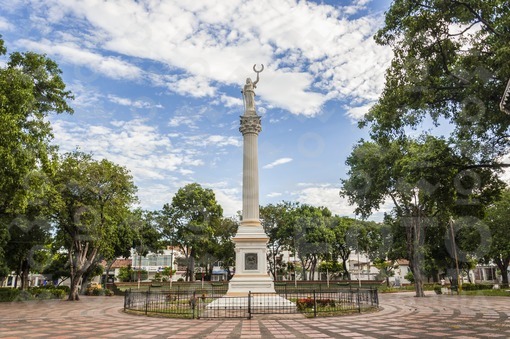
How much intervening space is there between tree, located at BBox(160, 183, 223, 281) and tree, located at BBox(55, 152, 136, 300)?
17.4 meters

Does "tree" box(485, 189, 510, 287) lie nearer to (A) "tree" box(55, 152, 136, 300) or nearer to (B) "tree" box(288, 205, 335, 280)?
(B) "tree" box(288, 205, 335, 280)

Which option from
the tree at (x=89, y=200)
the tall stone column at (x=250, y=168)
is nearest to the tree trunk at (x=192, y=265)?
the tree at (x=89, y=200)

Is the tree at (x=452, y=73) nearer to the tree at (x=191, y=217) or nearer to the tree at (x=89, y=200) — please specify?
the tree at (x=89, y=200)

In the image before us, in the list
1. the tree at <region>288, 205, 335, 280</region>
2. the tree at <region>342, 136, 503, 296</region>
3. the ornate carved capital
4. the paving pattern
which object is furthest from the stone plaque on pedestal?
the tree at <region>288, 205, 335, 280</region>

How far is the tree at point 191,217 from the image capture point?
157 feet

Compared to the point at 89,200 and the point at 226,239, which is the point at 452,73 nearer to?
the point at 89,200

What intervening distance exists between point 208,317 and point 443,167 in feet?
38.7

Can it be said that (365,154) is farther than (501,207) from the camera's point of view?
No

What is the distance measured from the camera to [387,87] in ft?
53.8

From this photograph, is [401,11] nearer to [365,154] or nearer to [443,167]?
[443,167]

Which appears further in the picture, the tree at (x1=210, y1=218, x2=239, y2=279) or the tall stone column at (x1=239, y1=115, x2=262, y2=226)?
the tree at (x1=210, y1=218, x2=239, y2=279)

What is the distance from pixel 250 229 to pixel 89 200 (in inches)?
558

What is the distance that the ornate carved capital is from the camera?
85.0ft

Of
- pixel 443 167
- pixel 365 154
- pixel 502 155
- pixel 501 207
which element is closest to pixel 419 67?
pixel 443 167
